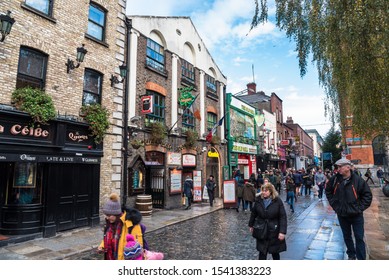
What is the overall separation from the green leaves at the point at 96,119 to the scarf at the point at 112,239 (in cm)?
649

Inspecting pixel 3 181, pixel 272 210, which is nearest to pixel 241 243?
pixel 272 210

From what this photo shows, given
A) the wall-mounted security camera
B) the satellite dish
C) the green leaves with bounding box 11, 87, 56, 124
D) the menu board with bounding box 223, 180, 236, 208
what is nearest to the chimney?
the satellite dish

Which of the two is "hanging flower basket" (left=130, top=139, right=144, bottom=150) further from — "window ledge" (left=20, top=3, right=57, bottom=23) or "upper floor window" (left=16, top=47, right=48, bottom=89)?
"window ledge" (left=20, top=3, right=57, bottom=23)

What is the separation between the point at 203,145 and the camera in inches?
683

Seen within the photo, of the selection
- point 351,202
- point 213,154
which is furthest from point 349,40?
point 213,154

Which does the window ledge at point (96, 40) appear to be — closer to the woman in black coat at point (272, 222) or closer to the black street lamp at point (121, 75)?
the black street lamp at point (121, 75)

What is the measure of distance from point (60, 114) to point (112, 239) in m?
6.48

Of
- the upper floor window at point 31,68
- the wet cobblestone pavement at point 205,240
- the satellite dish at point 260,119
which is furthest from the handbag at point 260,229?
the satellite dish at point 260,119

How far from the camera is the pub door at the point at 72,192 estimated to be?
837 cm

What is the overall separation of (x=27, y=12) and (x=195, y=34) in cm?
1156

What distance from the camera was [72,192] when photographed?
892 centimetres

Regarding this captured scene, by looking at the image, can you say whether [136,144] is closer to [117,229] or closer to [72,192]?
[72,192]

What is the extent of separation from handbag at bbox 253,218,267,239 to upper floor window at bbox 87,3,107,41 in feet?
31.4
